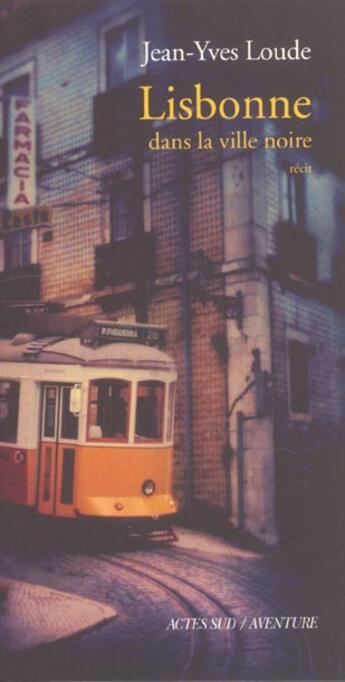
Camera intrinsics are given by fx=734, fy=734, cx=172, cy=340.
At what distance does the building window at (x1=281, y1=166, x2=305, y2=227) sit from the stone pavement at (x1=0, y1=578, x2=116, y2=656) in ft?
16.8

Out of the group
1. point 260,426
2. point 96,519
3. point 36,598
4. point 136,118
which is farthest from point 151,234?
point 36,598

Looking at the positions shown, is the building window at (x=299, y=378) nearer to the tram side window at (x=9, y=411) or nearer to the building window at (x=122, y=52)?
the tram side window at (x=9, y=411)

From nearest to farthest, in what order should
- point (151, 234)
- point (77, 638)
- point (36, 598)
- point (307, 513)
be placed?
point (77, 638)
point (36, 598)
point (307, 513)
point (151, 234)

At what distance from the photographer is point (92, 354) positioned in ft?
27.6

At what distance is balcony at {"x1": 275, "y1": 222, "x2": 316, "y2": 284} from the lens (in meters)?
9.02

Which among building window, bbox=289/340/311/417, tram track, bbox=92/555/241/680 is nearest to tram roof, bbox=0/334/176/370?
building window, bbox=289/340/311/417

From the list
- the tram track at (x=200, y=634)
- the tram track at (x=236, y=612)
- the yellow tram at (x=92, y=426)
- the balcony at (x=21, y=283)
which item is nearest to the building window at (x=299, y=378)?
the yellow tram at (x=92, y=426)

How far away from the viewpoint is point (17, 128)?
351 inches

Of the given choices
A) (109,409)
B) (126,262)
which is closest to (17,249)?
(126,262)

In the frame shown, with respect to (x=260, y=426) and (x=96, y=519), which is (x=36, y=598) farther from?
(x=260, y=426)

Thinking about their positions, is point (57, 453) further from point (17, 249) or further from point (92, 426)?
point (17, 249)

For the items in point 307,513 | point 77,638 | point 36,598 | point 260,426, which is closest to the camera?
point 77,638

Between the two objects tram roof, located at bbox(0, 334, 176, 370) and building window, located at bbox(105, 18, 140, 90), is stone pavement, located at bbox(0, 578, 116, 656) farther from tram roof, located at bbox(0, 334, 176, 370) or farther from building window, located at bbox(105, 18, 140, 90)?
building window, located at bbox(105, 18, 140, 90)

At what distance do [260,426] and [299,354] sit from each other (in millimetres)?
1033
